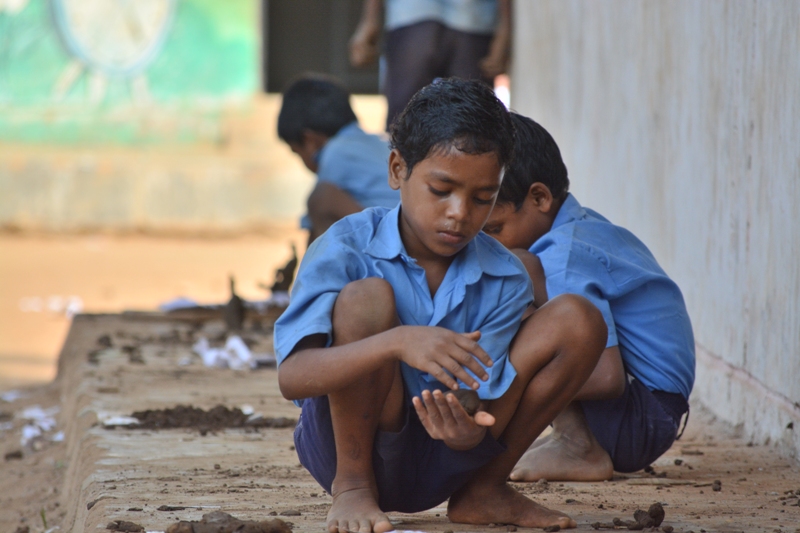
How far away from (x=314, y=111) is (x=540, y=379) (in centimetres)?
334

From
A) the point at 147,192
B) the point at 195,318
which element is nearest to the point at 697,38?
the point at 195,318

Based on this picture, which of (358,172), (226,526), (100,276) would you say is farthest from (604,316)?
(100,276)

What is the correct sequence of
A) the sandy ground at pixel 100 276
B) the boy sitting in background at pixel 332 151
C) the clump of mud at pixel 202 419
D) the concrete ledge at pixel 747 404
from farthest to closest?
1. the sandy ground at pixel 100 276
2. the boy sitting in background at pixel 332 151
3. the clump of mud at pixel 202 419
4. the concrete ledge at pixel 747 404

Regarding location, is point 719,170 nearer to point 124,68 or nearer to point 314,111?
point 314,111

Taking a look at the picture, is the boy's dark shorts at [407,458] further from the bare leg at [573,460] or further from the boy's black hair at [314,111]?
the boy's black hair at [314,111]

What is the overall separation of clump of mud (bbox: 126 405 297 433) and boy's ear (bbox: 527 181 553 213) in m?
1.37

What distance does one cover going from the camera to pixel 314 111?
5.25 m

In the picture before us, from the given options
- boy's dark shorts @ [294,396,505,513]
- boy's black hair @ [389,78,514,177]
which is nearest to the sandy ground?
boy's dark shorts @ [294,396,505,513]

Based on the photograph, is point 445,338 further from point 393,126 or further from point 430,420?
point 393,126

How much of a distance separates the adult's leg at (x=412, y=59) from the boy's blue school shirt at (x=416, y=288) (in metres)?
4.08

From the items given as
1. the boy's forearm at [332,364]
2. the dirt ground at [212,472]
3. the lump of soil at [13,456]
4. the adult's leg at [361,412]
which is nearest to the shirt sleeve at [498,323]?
the adult's leg at [361,412]

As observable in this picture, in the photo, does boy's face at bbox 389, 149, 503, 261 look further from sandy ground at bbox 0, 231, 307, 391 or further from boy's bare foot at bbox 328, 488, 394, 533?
sandy ground at bbox 0, 231, 307, 391

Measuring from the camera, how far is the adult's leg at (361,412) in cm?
202

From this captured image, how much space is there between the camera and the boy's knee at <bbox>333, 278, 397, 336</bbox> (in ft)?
6.62
